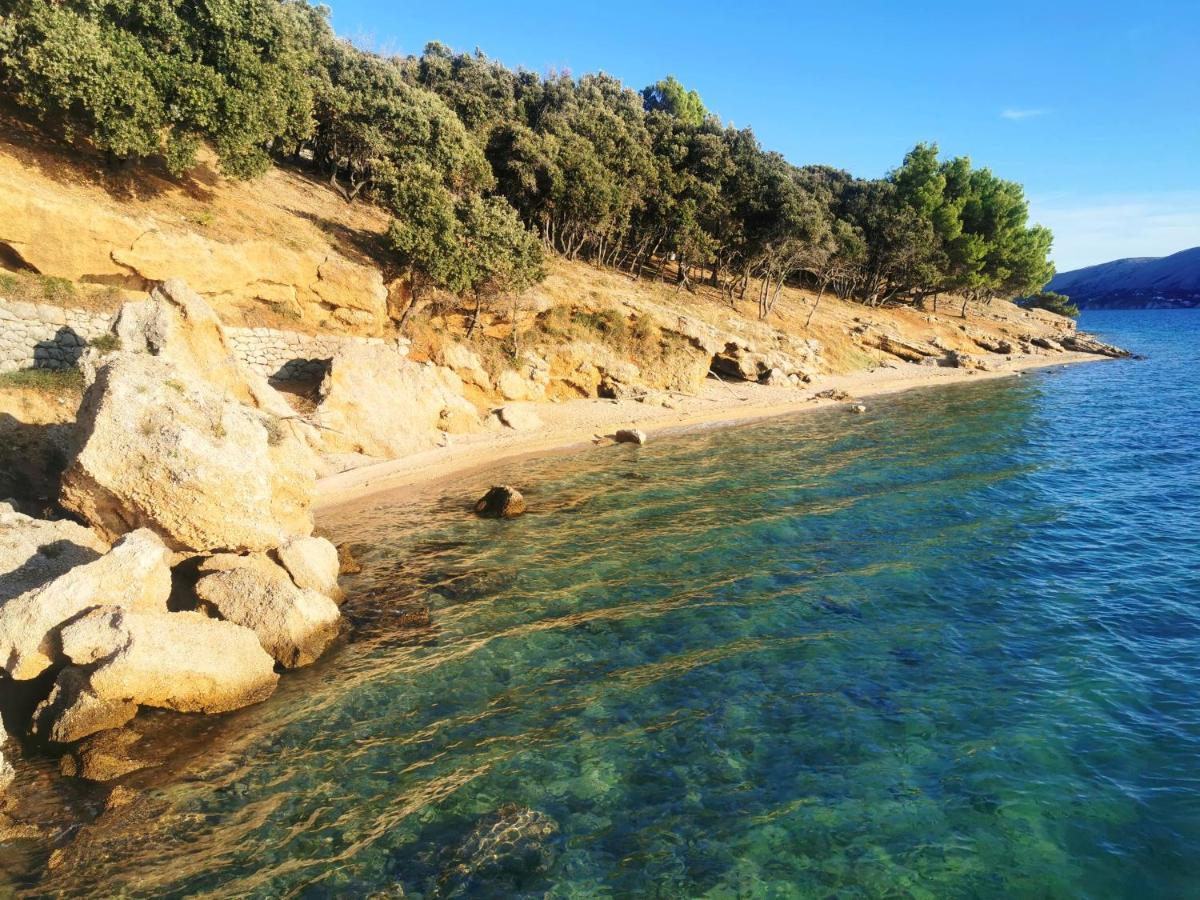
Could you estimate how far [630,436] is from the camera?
36.5m

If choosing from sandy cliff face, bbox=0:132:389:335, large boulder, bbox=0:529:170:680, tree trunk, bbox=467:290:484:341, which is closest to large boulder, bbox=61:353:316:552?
large boulder, bbox=0:529:170:680

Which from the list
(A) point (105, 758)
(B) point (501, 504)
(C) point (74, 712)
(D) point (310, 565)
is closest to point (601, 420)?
(B) point (501, 504)

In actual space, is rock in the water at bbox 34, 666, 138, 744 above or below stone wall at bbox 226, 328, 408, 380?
below

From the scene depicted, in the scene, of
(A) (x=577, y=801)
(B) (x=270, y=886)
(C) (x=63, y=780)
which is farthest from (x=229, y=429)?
(A) (x=577, y=801)

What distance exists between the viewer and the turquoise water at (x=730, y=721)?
30.1ft

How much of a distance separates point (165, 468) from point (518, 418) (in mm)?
22812

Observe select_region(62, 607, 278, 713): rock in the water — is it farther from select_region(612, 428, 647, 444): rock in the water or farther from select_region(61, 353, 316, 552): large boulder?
select_region(612, 428, 647, 444): rock in the water

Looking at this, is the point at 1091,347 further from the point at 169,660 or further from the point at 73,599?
the point at 73,599

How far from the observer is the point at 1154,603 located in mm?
15930

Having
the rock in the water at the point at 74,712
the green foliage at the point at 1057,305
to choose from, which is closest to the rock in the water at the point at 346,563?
the rock in the water at the point at 74,712

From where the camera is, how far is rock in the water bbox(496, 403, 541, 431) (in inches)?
1460

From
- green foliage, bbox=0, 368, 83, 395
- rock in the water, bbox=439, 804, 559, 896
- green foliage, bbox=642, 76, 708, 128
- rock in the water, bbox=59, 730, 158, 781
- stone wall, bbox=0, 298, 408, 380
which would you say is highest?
green foliage, bbox=642, 76, 708, 128

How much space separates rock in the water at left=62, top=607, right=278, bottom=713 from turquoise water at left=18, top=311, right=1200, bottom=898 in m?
0.65

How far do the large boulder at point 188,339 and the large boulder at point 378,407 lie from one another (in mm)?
2471
